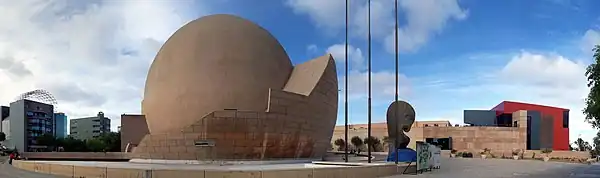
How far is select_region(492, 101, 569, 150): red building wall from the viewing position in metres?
96.9

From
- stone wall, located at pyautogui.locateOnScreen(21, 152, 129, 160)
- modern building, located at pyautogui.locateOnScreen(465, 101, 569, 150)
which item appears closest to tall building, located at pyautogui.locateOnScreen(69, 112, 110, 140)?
modern building, located at pyautogui.locateOnScreen(465, 101, 569, 150)

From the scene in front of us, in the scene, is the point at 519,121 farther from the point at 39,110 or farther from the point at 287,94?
the point at 39,110

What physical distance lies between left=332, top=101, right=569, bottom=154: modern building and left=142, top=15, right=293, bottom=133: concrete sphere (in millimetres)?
56246

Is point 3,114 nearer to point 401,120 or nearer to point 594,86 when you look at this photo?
point 401,120

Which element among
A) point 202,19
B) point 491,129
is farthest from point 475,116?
point 202,19

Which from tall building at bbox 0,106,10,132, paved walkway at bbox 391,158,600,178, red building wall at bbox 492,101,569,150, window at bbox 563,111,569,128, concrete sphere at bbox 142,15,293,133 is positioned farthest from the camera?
tall building at bbox 0,106,10,132

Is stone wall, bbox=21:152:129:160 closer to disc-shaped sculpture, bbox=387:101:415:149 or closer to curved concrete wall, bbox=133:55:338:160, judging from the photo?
curved concrete wall, bbox=133:55:338:160

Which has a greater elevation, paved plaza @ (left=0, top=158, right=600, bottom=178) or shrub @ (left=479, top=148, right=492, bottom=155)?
paved plaza @ (left=0, top=158, right=600, bottom=178)

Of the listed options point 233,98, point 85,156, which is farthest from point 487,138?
point 233,98

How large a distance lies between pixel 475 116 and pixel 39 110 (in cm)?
7237

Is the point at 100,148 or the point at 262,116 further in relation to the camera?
the point at 100,148

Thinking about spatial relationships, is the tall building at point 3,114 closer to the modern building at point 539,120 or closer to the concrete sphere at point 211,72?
the modern building at point 539,120

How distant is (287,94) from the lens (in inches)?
1243

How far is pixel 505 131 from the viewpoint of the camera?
86188 millimetres
